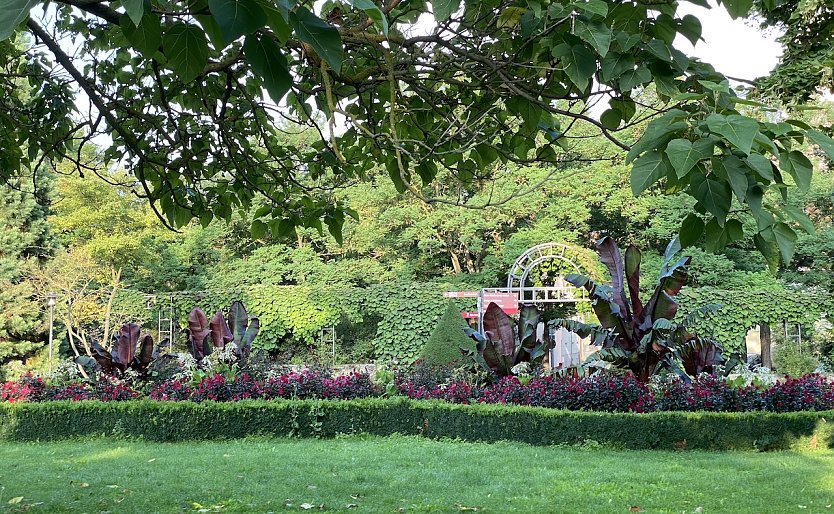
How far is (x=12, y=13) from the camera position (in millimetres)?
1024

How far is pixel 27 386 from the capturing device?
32.4 feet

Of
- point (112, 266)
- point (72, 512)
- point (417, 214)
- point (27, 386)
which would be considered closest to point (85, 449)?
point (27, 386)

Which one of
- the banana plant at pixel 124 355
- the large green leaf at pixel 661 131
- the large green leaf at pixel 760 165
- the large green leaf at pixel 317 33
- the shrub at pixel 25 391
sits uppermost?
the large green leaf at pixel 317 33

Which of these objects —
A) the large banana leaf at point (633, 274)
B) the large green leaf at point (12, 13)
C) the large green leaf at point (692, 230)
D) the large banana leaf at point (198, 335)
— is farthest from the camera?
the large banana leaf at point (198, 335)

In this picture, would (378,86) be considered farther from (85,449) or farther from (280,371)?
(280,371)

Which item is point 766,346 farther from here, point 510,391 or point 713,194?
point 713,194

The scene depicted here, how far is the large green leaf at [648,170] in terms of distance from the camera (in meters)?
1.36

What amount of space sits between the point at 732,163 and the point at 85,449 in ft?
27.3

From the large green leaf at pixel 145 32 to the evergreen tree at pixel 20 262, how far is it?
17.8 metres

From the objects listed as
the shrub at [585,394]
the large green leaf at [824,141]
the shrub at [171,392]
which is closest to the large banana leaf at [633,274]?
the shrub at [585,394]

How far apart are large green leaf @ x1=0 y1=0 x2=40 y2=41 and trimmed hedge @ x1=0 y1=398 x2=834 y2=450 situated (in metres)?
7.58

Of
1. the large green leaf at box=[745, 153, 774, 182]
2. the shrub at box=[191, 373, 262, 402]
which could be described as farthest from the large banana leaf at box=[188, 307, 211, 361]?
the large green leaf at box=[745, 153, 774, 182]

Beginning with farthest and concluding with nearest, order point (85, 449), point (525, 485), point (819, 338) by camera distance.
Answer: point (819, 338), point (85, 449), point (525, 485)

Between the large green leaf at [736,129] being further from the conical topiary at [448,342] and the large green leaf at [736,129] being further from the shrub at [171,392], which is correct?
the conical topiary at [448,342]
